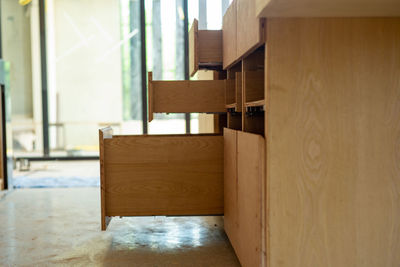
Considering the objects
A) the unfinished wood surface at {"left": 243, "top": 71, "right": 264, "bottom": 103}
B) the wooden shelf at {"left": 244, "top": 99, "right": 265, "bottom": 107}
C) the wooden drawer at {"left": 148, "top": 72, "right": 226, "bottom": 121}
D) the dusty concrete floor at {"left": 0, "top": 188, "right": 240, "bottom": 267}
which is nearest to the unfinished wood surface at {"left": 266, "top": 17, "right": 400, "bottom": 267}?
the wooden shelf at {"left": 244, "top": 99, "right": 265, "bottom": 107}

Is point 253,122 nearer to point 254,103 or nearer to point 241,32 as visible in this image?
point 254,103

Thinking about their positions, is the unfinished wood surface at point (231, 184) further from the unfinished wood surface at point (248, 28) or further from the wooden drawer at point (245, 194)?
the unfinished wood surface at point (248, 28)

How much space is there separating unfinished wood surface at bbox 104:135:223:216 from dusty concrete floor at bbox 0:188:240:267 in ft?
0.64

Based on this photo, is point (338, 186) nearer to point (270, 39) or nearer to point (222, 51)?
point (270, 39)

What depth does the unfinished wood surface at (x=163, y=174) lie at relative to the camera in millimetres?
2283

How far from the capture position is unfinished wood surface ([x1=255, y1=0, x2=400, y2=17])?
133cm

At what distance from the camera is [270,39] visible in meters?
1.50

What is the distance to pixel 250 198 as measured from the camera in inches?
67.4

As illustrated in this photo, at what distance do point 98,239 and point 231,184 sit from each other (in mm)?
860

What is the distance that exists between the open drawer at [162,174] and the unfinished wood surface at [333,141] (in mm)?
840

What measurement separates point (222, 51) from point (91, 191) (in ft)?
6.47

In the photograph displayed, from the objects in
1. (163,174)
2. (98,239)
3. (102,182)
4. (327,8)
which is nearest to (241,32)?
(327,8)

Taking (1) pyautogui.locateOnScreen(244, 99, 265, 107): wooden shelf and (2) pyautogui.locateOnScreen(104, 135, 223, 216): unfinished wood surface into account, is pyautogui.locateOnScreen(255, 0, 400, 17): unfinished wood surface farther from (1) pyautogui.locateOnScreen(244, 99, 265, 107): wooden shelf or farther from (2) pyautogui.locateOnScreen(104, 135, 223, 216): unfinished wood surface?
(2) pyautogui.locateOnScreen(104, 135, 223, 216): unfinished wood surface

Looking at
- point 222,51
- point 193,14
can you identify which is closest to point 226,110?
point 222,51
